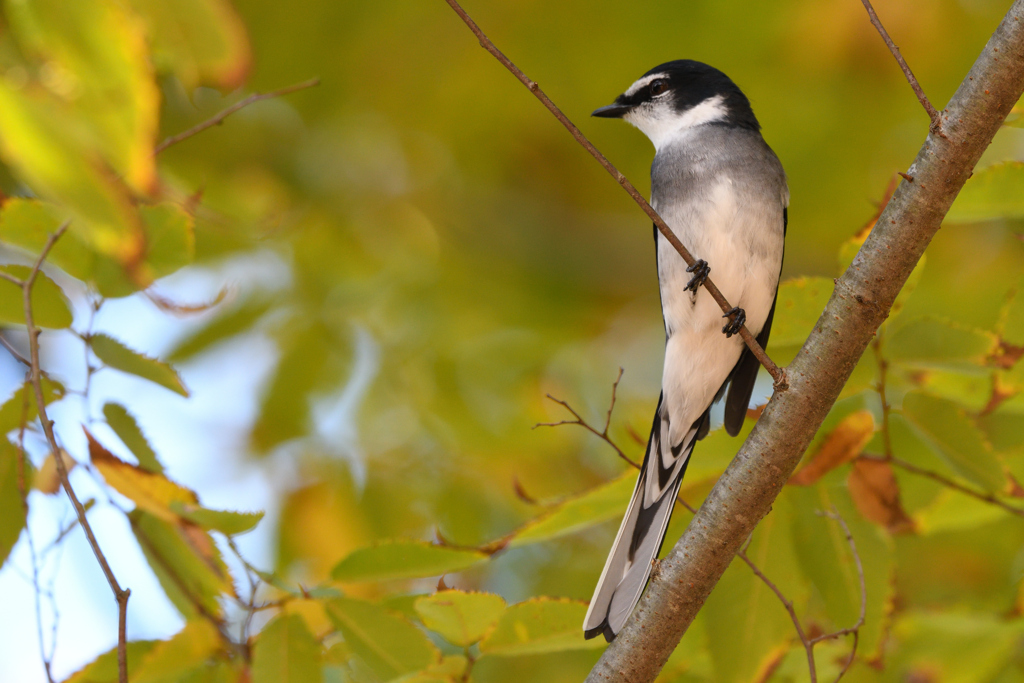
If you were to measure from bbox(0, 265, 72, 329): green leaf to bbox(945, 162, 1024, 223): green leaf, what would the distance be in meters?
2.17

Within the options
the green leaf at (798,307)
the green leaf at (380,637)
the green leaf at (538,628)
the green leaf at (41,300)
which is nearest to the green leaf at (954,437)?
the green leaf at (798,307)

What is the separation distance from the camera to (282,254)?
4.48 m

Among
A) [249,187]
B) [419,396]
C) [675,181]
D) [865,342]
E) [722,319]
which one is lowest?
[419,396]

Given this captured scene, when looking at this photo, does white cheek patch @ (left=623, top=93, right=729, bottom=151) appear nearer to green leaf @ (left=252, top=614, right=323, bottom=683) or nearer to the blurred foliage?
the blurred foliage

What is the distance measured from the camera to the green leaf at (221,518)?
1.67 m

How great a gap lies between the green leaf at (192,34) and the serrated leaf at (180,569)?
1083mm

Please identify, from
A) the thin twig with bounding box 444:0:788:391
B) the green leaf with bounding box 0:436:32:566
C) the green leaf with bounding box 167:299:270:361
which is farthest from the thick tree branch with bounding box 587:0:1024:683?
the green leaf with bounding box 167:299:270:361

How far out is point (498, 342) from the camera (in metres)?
4.32

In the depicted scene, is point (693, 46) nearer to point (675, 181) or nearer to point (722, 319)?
Answer: point (675, 181)

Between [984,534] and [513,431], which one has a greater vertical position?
[513,431]

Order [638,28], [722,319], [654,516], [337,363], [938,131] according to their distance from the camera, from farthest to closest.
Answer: [337,363] < [638,28] < [722,319] < [654,516] < [938,131]

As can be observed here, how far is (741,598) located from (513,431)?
7.25ft

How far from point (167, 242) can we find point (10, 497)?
0.69 m

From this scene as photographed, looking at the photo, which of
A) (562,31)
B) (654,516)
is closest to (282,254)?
(562,31)
